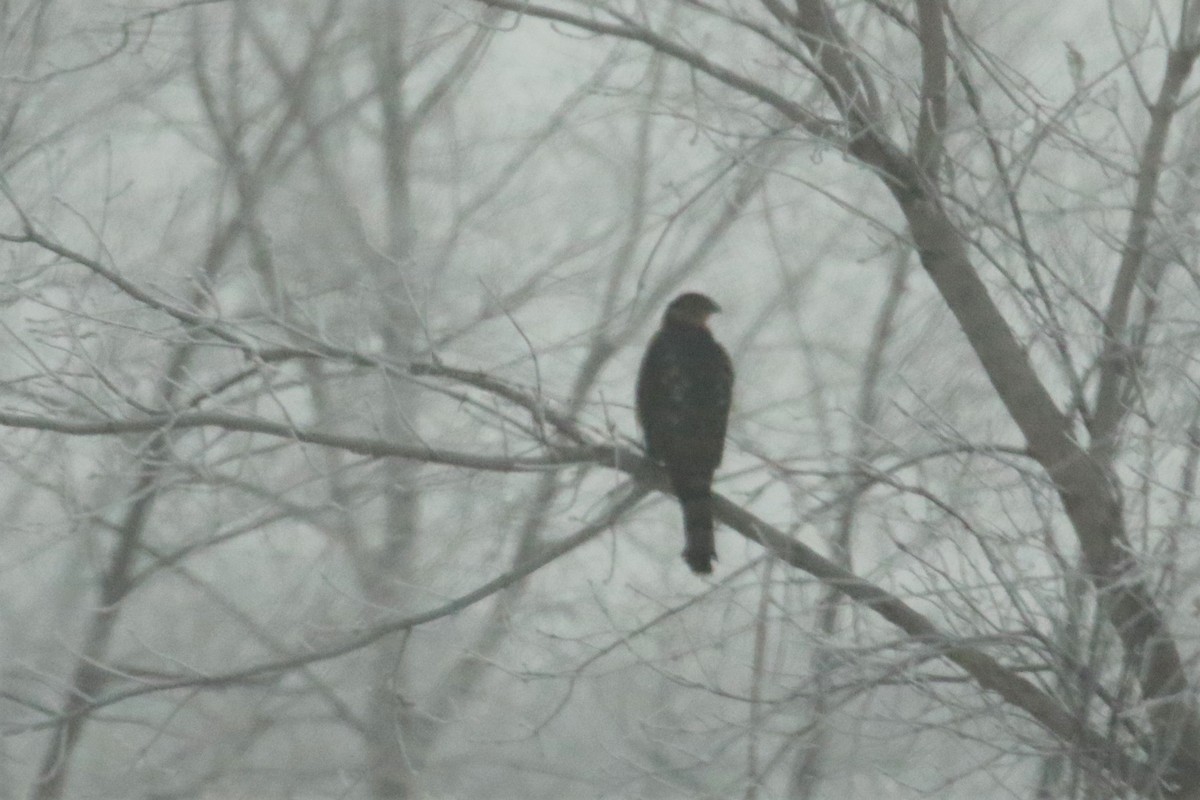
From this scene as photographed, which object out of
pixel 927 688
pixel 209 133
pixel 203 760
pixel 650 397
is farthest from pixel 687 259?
pixel 927 688

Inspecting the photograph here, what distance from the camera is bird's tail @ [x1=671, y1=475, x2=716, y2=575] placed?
5.61 m

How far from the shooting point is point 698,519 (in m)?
5.61

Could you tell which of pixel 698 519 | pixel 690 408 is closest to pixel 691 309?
pixel 690 408

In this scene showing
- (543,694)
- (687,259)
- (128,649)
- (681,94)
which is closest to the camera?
(681,94)

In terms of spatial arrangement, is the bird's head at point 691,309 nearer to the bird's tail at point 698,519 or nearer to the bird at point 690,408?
the bird at point 690,408

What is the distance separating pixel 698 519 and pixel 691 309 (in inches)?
52.0

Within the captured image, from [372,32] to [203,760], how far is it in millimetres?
5937

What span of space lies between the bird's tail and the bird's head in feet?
3.81

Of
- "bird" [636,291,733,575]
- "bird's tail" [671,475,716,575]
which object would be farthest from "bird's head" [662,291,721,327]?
"bird's tail" [671,475,716,575]

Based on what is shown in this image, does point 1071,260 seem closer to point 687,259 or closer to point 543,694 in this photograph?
point 543,694

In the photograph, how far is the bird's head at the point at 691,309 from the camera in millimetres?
6672

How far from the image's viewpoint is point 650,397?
20.1 ft

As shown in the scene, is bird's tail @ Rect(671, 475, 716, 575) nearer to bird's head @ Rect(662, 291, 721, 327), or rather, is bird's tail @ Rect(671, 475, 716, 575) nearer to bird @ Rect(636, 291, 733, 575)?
bird @ Rect(636, 291, 733, 575)

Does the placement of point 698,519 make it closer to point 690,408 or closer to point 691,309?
point 690,408
